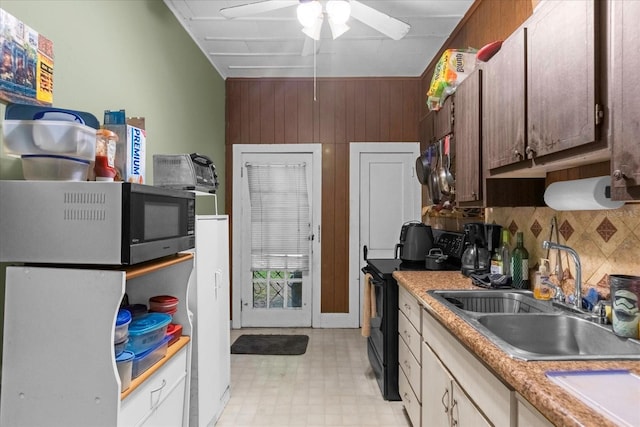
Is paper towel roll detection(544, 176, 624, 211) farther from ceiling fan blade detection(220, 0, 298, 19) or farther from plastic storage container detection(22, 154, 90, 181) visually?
plastic storage container detection(22, 154, 90, 181)

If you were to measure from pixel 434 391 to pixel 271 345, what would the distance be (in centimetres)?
228

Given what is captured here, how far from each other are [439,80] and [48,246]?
2.43 meters

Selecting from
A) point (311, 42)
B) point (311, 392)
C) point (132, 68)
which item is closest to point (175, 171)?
point (132, 68)

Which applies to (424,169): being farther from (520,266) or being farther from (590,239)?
(590,239)

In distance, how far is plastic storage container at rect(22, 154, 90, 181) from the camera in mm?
1287

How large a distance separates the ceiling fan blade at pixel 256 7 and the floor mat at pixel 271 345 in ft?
9.18

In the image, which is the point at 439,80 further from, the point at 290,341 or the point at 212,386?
the point at 290,341

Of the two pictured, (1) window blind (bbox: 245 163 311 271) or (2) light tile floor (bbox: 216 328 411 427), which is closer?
(2) light tile floor (bbox: 216 328 411 427)

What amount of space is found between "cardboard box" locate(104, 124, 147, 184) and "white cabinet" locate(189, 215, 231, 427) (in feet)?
1.71

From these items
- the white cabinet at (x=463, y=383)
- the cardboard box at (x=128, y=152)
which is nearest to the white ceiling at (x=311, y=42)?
the cardboard box at (x=128, y=152)

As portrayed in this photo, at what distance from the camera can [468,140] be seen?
2230 millimetres

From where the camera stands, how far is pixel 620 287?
128 cm

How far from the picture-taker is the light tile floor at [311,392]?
8.09 feet

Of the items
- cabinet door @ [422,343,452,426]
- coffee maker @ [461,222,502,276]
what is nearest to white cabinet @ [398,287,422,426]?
cabinet door @ [422,343,452,426]
